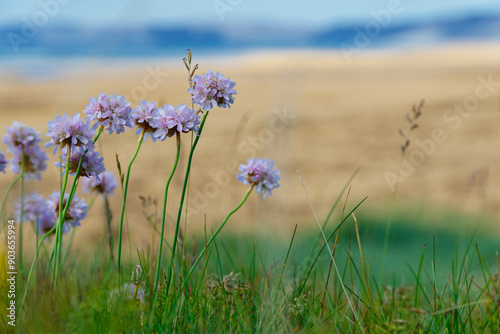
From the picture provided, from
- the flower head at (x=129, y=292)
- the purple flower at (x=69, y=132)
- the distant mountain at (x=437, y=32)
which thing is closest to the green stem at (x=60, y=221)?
the purple flower at (x=69, y=132)

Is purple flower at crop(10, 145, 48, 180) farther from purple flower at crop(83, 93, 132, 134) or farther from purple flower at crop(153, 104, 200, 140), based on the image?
purple flower at crop(153, 104, 200, 140)

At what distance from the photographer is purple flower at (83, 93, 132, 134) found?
1.48 metres

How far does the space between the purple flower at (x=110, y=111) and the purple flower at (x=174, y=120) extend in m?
0.09

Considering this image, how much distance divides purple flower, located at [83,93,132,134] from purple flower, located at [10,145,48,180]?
27cm

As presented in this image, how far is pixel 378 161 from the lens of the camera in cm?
780

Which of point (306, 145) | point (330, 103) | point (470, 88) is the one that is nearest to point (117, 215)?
point (306, 145)

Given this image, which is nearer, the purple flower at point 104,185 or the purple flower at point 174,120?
the purple flower at point 174,120

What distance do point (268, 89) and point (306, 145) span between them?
823 centimetres

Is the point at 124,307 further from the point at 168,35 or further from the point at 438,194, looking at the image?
the point at 168,35

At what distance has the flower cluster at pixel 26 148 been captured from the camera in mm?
→ 1599

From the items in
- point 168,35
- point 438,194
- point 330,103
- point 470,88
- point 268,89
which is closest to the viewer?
point 438,194

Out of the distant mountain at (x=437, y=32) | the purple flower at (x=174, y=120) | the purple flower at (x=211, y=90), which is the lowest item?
the purple flower at (x=174, y=120)

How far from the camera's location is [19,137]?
1.60 metres

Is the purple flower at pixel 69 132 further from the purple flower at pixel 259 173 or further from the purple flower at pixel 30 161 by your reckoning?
the purple flower at pixel 259 173
